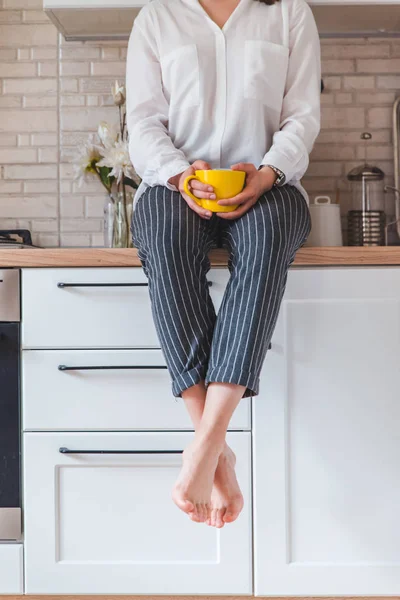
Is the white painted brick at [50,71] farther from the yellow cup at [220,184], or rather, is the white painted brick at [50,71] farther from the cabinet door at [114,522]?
the cabinet door at [114,522]

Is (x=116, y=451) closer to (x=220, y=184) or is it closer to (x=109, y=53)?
(x=220, y=184)

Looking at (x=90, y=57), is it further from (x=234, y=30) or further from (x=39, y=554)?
(x=39, y=554)

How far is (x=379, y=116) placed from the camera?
2.24 meters

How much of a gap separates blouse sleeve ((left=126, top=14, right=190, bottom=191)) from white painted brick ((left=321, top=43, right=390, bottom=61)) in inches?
27.8

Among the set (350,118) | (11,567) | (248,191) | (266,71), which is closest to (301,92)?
(266,71)

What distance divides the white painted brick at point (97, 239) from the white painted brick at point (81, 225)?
0.05ft

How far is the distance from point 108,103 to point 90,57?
16 centimetres

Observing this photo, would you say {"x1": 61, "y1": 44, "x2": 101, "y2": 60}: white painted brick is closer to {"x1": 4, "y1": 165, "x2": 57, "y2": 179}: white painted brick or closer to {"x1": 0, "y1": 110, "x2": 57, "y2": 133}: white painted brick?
{"x1": 0, "y1": 110, "x2": 57, "y2": 133}: white painted brick

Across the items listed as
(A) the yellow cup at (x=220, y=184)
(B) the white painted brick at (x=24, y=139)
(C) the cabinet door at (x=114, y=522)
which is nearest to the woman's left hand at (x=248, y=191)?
(A) the yellow cup at (x=220, y=184)

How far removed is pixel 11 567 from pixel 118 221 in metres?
0.96

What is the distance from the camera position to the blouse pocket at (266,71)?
1736mm

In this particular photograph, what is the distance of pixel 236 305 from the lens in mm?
1367

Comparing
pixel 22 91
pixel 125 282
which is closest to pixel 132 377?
pixel 125 282

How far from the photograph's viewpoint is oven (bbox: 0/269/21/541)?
5.49 feet
